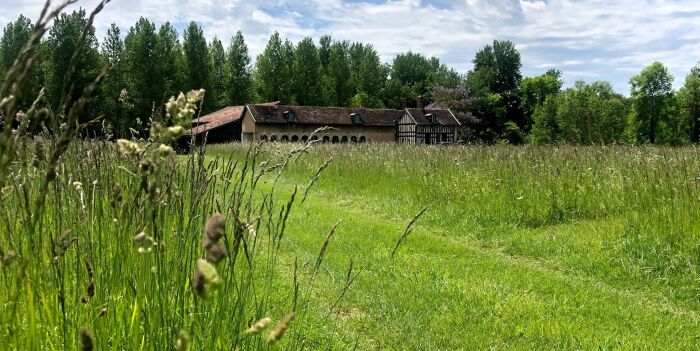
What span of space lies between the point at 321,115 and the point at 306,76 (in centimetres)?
1544

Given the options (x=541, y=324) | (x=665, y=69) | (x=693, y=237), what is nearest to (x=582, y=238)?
(x=693, y=237)

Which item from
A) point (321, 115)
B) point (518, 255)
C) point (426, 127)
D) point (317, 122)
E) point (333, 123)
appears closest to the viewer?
point (518, 255)

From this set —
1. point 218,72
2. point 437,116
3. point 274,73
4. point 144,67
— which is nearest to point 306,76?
point 274,73

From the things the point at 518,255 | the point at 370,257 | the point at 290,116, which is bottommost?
the point at 518,255

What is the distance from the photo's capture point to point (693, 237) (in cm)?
618

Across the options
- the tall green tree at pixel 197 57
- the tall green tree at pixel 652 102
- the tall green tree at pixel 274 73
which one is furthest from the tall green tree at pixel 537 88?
the tall green tree at pixel 197 57

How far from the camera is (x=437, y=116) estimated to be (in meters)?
58.4

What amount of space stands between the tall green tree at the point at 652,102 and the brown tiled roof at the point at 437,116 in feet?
73.7

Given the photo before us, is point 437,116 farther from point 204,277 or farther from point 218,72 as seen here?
point 204,277

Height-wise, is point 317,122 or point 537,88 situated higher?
point 537,88

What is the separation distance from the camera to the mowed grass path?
15.0ft

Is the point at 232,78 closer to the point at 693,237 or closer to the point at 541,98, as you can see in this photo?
the point at 541,98

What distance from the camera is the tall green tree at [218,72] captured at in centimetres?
6419

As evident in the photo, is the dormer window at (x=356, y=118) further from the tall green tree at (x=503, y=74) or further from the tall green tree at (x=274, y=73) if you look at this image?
the tall green tree at (x=503, y=74)
